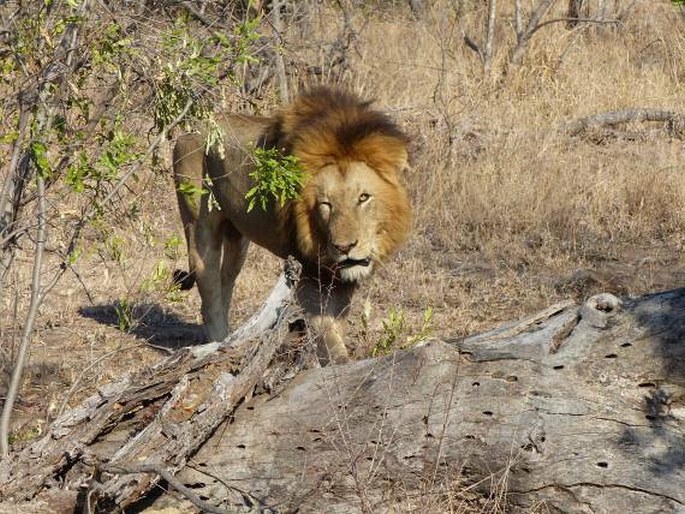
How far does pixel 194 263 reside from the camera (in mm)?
7559

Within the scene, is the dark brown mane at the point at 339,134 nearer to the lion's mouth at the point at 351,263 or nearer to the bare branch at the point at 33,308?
the lion's mouth at the point at 351,263

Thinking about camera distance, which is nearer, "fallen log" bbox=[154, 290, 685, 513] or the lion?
"fallen log" bbox=[154, 290, 685, 513]

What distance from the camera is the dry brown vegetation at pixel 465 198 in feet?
23.3

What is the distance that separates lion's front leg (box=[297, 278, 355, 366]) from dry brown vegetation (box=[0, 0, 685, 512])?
0.47ft

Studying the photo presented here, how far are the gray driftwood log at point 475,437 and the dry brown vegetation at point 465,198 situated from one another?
24 cm

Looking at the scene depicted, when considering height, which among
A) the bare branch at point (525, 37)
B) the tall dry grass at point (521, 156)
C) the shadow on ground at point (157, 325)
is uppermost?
the bare branch at point (525, 37)

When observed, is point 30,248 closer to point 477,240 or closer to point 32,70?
point 477,240

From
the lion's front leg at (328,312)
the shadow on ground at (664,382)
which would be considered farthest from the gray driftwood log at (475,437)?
the lion's front leg at (328,312)

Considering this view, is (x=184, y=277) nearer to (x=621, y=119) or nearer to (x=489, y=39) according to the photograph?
(x=621, y=119)

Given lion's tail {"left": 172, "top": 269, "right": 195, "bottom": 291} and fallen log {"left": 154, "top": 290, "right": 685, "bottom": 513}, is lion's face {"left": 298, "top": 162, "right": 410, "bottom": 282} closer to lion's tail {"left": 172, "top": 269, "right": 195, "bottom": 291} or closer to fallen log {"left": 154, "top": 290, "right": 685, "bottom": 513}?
lion's tail {"left": 172, "top": 269, "right": 195, "bottom": 291}

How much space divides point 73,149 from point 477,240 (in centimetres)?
483

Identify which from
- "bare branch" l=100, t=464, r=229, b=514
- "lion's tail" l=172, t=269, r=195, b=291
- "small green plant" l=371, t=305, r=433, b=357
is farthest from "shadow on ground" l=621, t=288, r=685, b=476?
"lion's tail" l=172, t=269, r=195, b=291

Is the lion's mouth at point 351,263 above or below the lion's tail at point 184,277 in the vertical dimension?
above

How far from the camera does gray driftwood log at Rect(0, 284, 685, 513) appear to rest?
3834 mm
